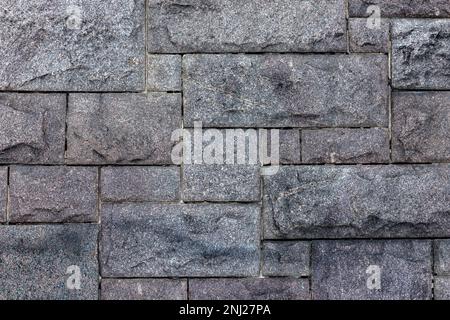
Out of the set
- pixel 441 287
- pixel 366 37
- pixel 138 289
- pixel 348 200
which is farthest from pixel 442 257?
pixel 138 289

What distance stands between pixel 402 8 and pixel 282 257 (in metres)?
1.49

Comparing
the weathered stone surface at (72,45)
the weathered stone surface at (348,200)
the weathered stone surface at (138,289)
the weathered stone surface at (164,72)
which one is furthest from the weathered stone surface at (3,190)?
the weathered stone surface at (348,200)

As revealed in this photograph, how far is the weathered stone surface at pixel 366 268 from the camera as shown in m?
3.81

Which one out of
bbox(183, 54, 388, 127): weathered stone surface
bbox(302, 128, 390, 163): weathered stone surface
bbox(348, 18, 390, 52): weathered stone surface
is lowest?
bbox(302, 128, 390, 163): weathered stone surface

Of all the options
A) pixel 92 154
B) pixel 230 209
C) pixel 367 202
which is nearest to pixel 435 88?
pixel 367 202

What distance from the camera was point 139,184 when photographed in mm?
3777

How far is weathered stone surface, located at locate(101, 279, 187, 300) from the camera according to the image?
3.79m

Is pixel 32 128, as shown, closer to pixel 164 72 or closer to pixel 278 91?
pixel 164 72

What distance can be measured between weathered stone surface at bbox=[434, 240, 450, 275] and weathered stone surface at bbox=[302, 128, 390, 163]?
59 centimetres

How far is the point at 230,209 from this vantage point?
3.79 meters

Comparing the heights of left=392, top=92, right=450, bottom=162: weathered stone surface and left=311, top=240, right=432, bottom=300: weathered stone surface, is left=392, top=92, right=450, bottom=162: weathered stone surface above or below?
above

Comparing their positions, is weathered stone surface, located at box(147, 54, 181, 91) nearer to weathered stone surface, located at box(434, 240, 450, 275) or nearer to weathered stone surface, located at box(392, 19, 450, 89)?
weathered stone surface, located at box(392, 19, 450, 89)

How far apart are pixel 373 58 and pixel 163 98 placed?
45.2 inches

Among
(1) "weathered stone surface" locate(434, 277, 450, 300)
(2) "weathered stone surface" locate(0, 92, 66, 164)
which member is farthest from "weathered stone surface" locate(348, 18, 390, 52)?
(2) "weathered stone surface" locate(0, 92, 66, 164)
